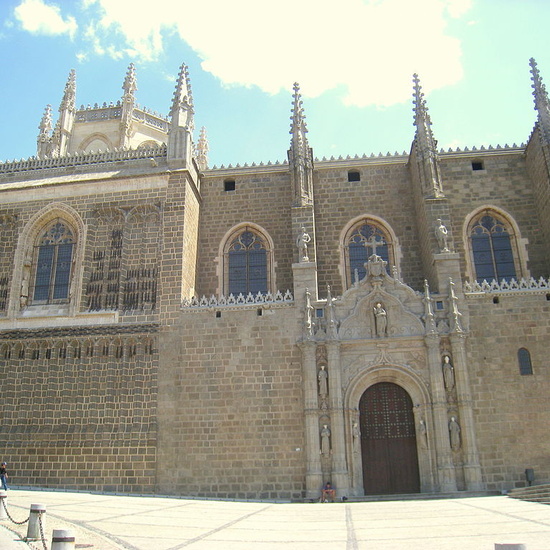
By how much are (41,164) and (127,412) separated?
10.5 metres

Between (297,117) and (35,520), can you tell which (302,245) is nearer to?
(297,117)

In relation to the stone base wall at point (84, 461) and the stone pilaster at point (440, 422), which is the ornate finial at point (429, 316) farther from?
the stone base wall at point (84, 461)

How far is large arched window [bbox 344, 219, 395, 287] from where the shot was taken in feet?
67.1

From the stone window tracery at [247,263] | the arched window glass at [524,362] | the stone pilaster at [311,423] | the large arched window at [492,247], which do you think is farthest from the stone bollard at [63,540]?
the large arched window at [492,247]

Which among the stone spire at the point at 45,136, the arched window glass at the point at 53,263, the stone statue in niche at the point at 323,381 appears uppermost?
the stone spire at the point at 45,136

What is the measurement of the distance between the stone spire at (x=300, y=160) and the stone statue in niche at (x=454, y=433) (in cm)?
883

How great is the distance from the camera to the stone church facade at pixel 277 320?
53.2ft

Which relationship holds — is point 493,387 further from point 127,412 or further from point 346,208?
point 127,412

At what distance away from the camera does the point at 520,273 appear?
19.7 meters

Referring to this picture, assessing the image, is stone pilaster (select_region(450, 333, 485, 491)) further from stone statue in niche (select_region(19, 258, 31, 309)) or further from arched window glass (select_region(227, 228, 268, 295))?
stone statue in niche (select_region(19, 258, 31, 309))

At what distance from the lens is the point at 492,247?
2022 cm

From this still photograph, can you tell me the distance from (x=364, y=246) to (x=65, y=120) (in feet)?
73.6

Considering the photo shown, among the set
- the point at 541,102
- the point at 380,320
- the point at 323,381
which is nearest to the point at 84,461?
the point at 323,381

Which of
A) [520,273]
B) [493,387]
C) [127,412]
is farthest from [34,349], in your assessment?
[520,273]
